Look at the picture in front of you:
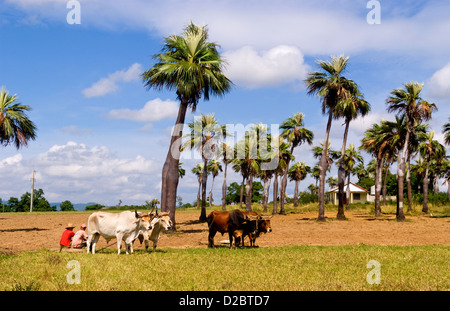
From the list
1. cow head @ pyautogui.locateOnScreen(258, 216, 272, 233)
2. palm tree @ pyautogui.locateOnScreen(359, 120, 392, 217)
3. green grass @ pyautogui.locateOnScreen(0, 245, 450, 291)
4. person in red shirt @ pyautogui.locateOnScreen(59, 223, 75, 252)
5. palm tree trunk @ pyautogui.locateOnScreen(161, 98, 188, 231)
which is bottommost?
green grass @ pyautogui.locateOnScreen(0, 245, 450, 291)

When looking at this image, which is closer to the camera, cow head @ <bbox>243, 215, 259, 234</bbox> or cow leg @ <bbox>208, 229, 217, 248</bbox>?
cow head @ <bbox>243, 215, 259, 234</bbox>

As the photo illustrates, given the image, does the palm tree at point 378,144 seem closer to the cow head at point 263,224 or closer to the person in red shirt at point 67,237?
the cow head at point 263,224

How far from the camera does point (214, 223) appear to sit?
19.3 meters

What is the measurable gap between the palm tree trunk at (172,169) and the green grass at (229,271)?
13.7 meters

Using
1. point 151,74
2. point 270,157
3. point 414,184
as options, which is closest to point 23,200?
point 270,157

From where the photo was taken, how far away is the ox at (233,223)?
18719 mm

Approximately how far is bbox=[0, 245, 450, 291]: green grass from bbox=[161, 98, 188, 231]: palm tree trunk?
1366cm

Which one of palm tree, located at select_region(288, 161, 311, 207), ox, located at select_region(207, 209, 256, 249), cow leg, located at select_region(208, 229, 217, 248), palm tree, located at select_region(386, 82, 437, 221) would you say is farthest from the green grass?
palm tree, located at select_region(288, 161, 311, 207)

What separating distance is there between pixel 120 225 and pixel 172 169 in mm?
14973

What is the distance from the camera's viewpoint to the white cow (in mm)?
15180

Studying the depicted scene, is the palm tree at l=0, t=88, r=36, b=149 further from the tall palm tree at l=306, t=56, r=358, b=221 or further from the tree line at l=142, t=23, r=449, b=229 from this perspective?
the tall palm tree at l=306, t=56, r=358, b=221
